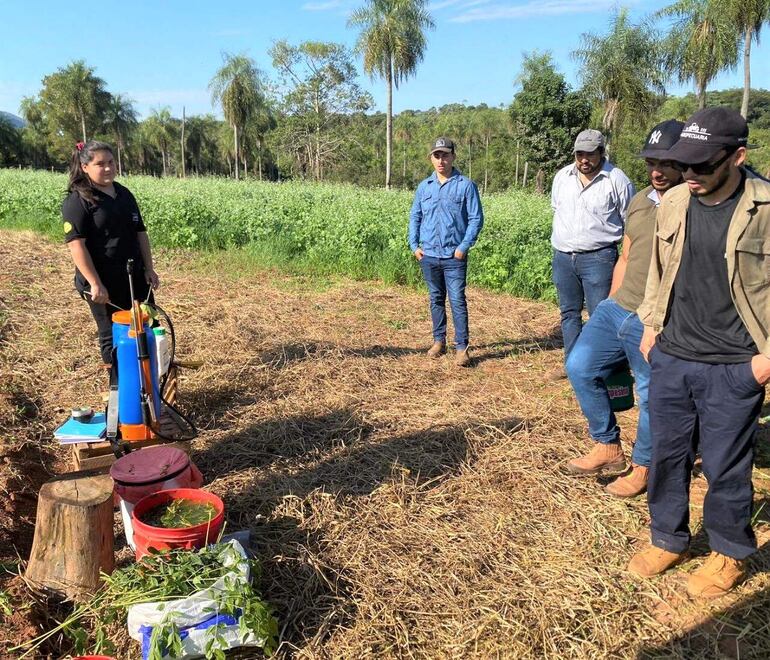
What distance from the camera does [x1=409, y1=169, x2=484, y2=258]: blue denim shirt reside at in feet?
16.4

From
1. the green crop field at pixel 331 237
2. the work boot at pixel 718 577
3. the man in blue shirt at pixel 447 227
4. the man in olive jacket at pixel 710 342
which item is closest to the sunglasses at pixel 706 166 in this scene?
the man in olive jacket at pixel 710 342

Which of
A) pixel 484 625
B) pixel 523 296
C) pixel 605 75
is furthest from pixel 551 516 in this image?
pixel 605 75

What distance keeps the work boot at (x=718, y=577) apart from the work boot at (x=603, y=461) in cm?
84

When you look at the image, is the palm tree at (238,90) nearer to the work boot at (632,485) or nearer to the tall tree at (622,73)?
the tall tree at (622,73)

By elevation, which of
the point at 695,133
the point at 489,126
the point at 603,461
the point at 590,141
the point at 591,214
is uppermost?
the point at 489,126

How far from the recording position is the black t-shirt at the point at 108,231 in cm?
357

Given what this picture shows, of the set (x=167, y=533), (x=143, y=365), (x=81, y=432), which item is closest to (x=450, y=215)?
(x=143, y=365)

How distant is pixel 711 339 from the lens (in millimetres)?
2217

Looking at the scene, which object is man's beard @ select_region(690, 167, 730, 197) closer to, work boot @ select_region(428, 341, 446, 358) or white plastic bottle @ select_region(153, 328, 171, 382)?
white plastic bottle @ select_region(153, 328, 171, 382)

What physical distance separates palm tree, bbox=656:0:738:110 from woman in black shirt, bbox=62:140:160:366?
21972 millimetres

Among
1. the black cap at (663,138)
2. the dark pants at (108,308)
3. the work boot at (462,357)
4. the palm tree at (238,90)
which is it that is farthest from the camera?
the palm tree at (238,90)

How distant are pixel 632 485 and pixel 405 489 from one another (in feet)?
3.97

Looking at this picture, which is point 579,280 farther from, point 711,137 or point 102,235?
point 102,235

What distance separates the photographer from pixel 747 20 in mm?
18672
